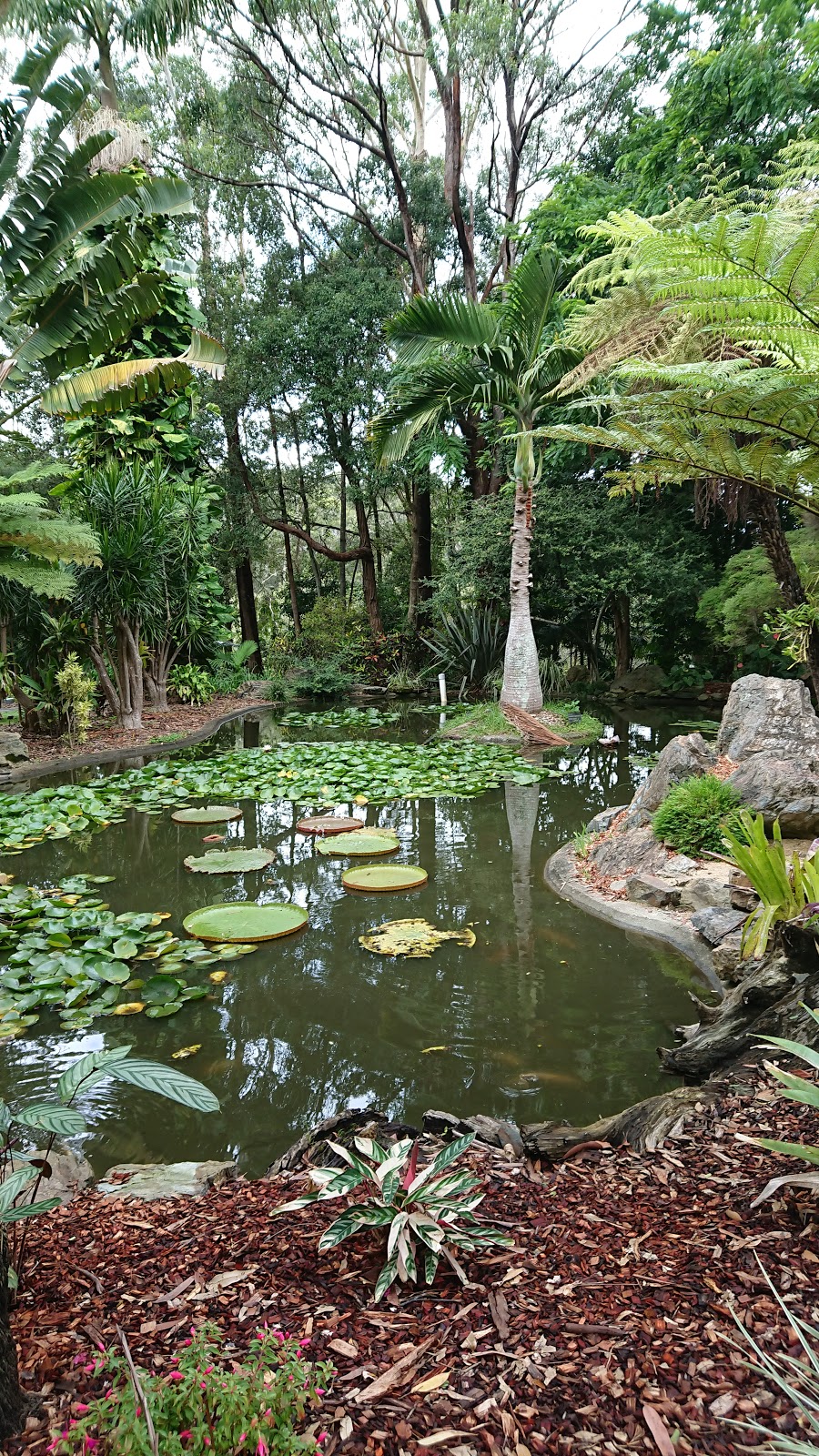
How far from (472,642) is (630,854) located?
25.0 feet

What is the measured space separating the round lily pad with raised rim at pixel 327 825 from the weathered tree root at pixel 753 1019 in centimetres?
350

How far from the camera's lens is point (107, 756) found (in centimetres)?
855

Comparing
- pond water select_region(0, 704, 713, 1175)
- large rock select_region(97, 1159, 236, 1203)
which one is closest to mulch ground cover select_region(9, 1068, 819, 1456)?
large rock select_region(97, 1159, 236, 1203)

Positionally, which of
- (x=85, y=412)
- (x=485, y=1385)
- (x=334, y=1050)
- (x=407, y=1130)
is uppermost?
(x=85, y=412)

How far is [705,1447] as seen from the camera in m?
1.03

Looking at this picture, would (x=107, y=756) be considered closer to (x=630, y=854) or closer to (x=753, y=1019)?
(x=630, y=854)

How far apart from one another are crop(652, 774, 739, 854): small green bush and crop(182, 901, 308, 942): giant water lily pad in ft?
7.32

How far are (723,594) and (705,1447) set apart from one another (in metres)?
10.4

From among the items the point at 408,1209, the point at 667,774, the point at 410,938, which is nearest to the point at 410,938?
the point at 410,938

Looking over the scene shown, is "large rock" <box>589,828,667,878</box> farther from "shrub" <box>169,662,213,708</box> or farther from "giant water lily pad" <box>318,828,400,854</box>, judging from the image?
"shrub" <box>169,662,213,708</box>

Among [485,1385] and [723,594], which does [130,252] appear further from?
[723,594]

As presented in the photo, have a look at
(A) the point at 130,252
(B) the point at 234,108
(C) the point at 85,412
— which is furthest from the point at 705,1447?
(B) the point at 234,108

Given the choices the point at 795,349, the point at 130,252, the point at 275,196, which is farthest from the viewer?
the point at 275,196

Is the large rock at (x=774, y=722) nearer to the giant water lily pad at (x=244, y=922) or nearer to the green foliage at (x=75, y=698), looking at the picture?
the giant water lily pad at (x=244, y=922)
